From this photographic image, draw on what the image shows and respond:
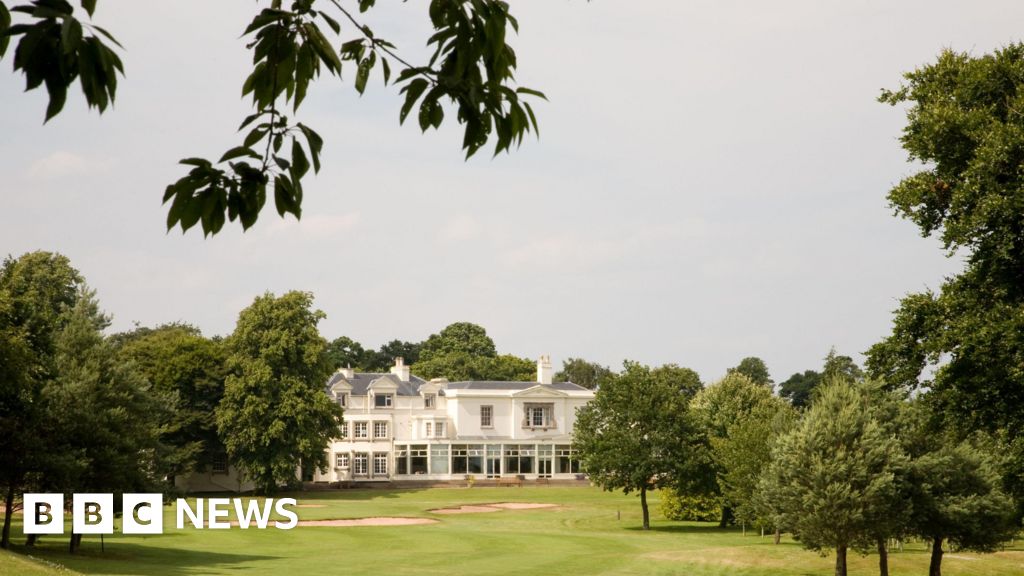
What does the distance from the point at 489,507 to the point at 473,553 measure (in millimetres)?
28155

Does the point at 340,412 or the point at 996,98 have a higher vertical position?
the point at 996,98

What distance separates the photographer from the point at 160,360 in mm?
77875

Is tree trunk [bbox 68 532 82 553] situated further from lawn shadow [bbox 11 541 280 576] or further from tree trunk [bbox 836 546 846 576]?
tree trunk [bbox 836 546 846 576]

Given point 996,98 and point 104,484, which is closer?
point 996,98

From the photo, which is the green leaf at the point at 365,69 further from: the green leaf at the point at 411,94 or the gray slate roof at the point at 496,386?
the gray slate roof at the point at 496,386

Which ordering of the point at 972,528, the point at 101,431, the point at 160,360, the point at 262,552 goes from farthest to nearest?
the point at 160,360 → the point at 262,552 → the point at 101,431 → the point at 972,528

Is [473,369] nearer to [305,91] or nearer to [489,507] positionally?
[489,507]

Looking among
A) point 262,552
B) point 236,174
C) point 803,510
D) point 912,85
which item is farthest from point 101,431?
point 236,174

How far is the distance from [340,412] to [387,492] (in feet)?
23.3

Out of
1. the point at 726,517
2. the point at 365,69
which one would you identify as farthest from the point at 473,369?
the point at 365,69

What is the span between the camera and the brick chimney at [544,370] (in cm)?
10056

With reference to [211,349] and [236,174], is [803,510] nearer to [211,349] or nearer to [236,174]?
[236,174]

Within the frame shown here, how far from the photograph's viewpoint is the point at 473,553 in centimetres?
4375

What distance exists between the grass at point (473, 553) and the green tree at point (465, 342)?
269ft
